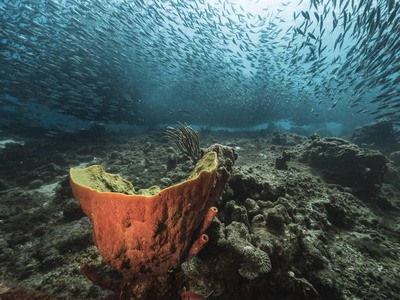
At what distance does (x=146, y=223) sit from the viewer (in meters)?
1.22

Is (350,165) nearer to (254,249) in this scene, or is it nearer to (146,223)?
(254,249)

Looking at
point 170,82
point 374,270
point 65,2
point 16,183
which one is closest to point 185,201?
point 374,270

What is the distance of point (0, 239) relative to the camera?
301 cm

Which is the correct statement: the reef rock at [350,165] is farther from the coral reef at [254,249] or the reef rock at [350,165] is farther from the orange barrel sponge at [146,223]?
the orange barrel sponge at [146,223]

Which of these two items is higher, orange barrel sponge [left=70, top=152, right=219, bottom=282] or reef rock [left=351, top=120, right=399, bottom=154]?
reef rock [left=351, top=120, right=399, bottom=154]

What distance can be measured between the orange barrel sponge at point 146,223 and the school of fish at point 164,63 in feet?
40.4

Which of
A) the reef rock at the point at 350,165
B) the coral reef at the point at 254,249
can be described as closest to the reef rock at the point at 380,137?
the reef rock at the point at 350,165

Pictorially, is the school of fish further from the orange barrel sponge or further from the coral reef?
the orange barrel sponge

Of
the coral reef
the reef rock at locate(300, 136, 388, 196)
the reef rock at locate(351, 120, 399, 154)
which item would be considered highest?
the reef rock at locate(351, 120, 399, 154)

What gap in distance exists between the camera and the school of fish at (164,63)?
1091 centimetres

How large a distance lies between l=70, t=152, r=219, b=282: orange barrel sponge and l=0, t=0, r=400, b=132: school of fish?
40.4 ft

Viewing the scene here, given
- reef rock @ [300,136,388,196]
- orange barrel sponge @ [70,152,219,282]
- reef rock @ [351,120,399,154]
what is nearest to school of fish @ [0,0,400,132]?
reef rock @ [351,120,399,154]

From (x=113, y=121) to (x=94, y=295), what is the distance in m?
25.7

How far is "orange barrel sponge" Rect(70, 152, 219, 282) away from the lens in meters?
1.18
